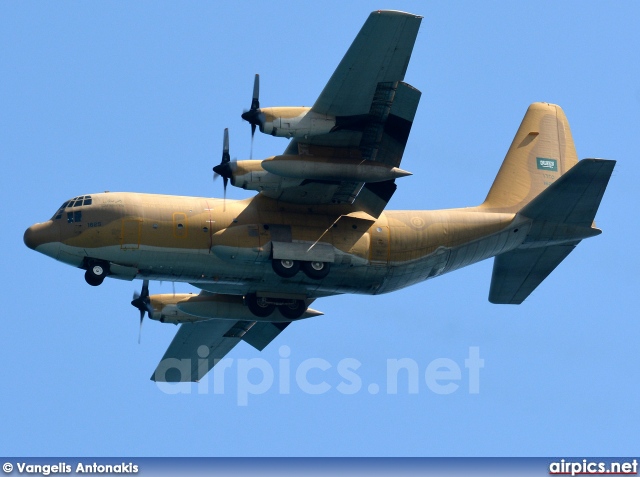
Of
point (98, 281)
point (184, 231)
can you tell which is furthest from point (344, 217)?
point (98, 281)

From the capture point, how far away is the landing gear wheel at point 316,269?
3172cm

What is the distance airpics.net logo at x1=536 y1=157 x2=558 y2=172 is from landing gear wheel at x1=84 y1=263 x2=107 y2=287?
43.2 ft

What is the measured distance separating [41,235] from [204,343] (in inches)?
317

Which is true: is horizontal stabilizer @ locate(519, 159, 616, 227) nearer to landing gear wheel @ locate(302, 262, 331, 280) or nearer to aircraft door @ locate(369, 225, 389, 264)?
aircraft door @ locate(369, 225, 389, 264)

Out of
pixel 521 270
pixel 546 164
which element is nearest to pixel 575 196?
pixel 521 270

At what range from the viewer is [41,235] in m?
31.2

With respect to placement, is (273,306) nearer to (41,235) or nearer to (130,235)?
(130,235)

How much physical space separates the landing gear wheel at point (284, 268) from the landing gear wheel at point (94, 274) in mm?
4217

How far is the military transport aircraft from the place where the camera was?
1196 inches

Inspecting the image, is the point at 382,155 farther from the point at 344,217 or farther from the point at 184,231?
the point at 184,231

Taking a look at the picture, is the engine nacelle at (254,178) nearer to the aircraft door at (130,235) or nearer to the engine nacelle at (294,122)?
the engine nacelle at (294,122)

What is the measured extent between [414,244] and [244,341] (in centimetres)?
726

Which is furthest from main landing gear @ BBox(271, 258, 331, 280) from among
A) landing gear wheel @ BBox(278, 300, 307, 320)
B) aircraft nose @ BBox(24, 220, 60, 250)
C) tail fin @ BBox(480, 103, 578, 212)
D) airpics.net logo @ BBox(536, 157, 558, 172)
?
airpics.net logo @ BBox(536, 157, 558, 172)

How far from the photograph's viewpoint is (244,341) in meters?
37.7
